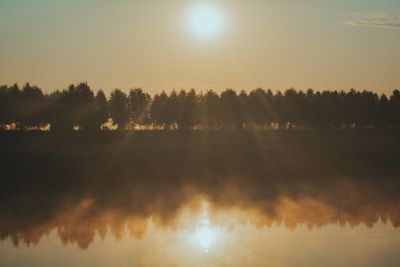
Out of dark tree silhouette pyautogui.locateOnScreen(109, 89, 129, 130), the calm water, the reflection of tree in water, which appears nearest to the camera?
the calm water

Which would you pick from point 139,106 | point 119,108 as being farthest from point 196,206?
point 139,106

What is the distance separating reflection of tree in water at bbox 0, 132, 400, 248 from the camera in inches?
1842

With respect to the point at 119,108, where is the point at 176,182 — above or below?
below

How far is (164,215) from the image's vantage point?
161 feet

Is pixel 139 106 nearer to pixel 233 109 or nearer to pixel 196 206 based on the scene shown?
pixel 233 109

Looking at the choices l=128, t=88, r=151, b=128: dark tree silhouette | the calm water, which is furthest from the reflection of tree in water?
l=128, t=88, r=151, b=128: dark tree silhouette

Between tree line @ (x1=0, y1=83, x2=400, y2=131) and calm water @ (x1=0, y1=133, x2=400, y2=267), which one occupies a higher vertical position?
tree line @ (x1=0, y1=83, x2=400, y2=131)

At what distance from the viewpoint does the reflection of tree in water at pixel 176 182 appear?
1842 inches

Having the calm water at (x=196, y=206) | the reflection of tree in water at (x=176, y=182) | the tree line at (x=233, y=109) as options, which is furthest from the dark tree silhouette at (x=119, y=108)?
the calm water at (x=196, y=206)

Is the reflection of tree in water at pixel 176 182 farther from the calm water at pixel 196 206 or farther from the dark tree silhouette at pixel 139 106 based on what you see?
the dark tree silhouette at pixel 139 106

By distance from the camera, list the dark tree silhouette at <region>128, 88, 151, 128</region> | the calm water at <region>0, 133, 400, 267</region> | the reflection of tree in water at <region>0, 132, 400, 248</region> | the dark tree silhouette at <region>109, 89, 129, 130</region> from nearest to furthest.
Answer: the calm water at <region>0, 133, 400, 267</region> → the reflection of tree in water at <region>0, 132, 400, 248</region> → the dark tree silhouette at <region>109, 89, 129, 130</region> → the dark tree silhouette at <region>128, 88, 151, 128</region>

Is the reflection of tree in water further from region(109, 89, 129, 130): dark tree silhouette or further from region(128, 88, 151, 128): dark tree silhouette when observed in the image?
region(128, 88, 151, 128): dark tree silhouette

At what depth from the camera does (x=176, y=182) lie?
226 ft

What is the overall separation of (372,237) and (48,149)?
196ft
